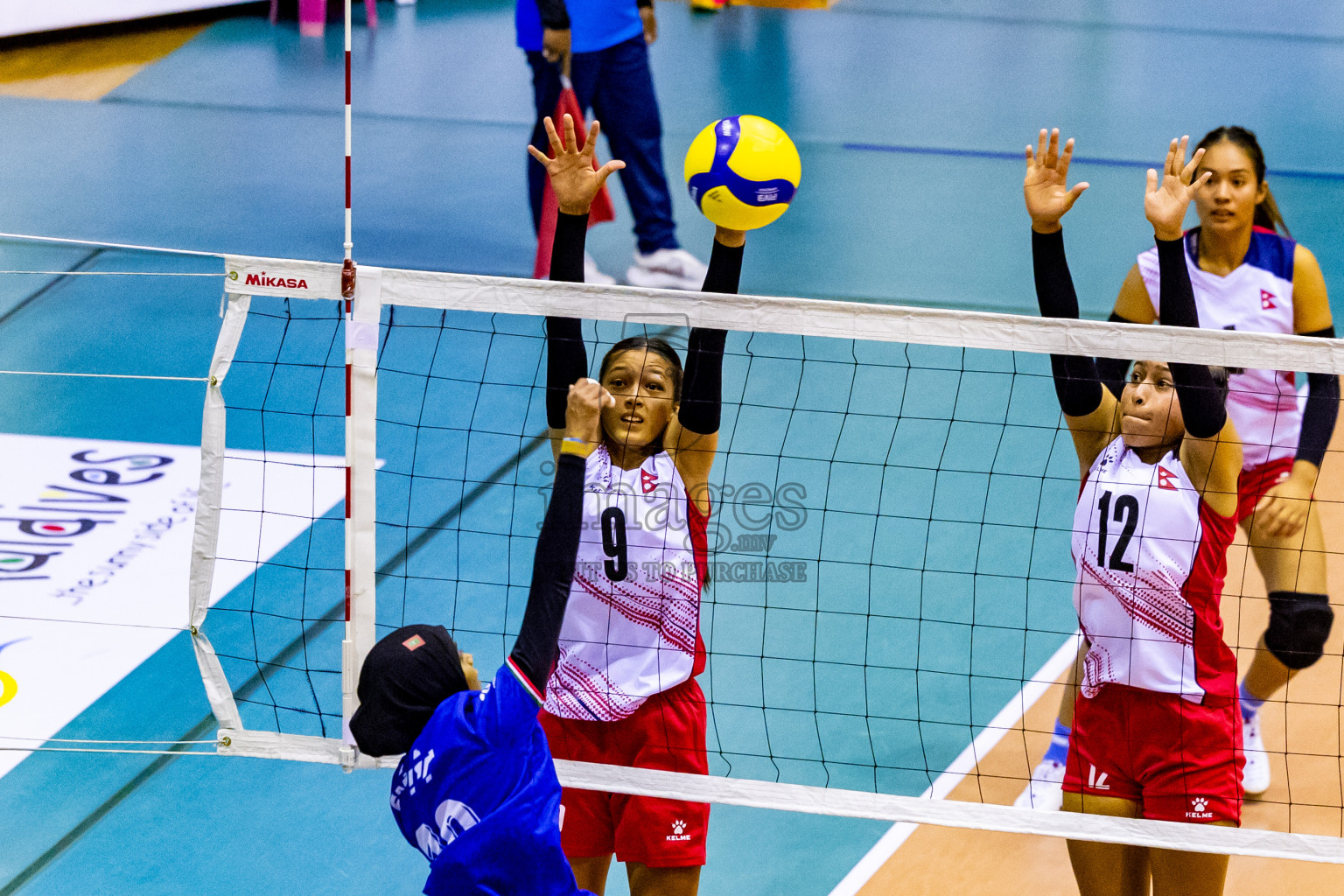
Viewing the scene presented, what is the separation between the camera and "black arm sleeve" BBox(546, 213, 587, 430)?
295cm

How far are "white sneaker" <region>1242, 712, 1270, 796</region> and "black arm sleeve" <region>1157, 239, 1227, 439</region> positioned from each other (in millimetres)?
1420

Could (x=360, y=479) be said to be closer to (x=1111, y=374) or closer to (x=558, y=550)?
(x=558, y=550)

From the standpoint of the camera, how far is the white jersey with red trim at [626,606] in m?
2.91

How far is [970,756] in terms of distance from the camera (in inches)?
156

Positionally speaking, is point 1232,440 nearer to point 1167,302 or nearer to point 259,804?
point 1167,302

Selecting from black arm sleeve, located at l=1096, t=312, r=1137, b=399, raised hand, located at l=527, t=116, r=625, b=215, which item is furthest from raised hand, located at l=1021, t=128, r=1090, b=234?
raised hand, located at l=527, t=116, r=625, b=215

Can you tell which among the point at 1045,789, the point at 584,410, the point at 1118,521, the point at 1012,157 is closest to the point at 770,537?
the point at 1045,789

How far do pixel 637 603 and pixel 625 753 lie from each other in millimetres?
335

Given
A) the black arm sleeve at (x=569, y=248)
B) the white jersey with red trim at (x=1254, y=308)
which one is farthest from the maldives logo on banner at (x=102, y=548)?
the white jersey with red trim at (x=1254, y=308)

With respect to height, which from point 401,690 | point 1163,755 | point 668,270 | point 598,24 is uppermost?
point 598,24

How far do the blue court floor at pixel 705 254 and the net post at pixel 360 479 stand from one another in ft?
2.69

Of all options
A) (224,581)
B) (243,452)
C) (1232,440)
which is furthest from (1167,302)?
(243,452)

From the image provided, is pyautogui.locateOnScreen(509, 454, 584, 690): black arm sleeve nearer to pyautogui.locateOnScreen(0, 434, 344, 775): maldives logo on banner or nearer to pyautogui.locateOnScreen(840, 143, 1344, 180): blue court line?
pyautogui.locateOnScreen(0, 434, 344, 775): maldives logo on banner

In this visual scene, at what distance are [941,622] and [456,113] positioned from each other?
6333 mm
